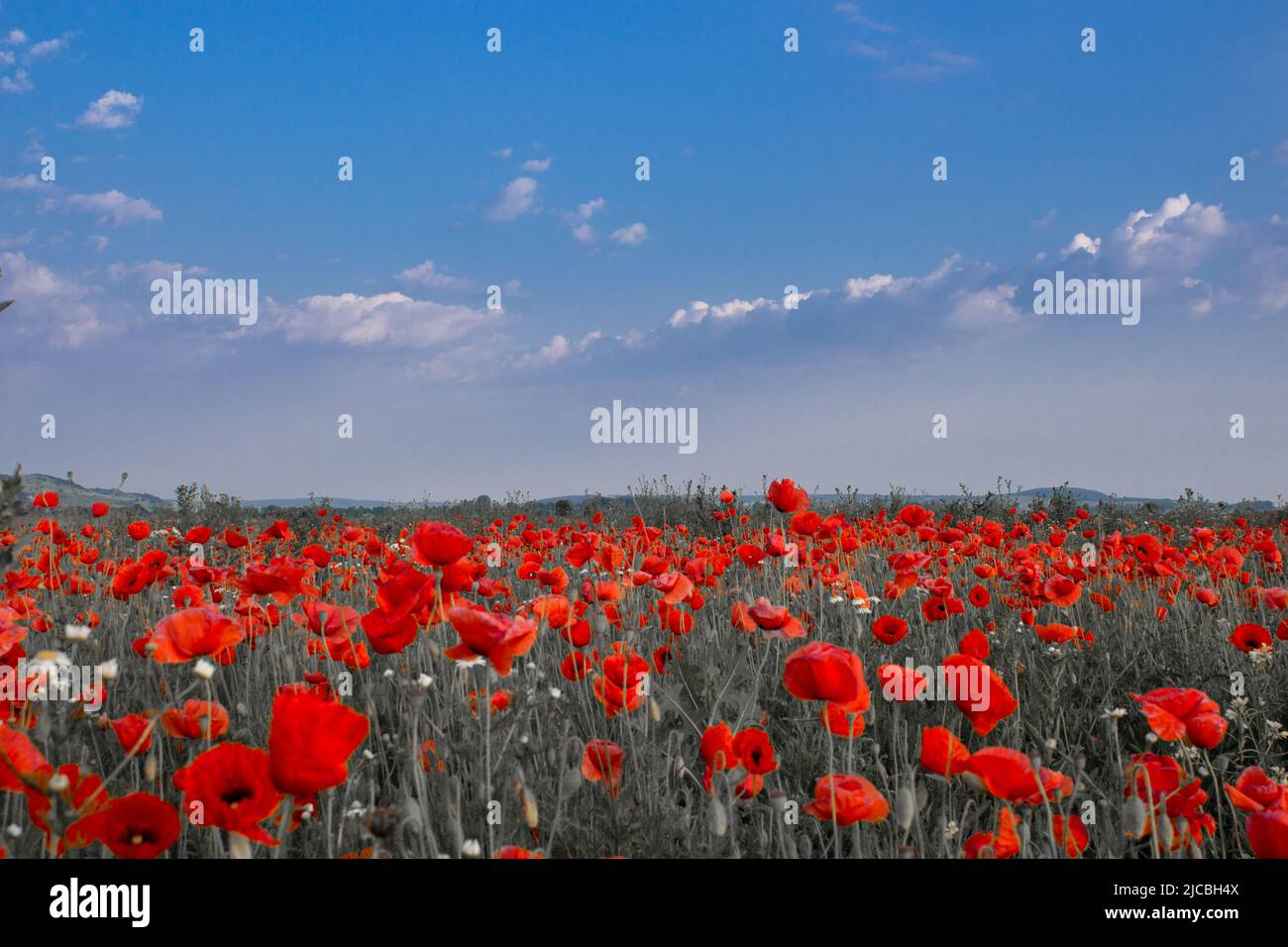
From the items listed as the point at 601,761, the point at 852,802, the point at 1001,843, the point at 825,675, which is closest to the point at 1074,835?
the point at 1001,843

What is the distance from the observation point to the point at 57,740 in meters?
1.29

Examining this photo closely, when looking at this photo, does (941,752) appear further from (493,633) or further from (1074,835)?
(493,633)

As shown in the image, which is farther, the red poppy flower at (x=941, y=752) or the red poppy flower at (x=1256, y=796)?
the red poppy flower at (x=941, y=752)

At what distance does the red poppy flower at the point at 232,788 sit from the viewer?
1.20m

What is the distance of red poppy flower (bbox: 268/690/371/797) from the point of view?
1143 millimetres

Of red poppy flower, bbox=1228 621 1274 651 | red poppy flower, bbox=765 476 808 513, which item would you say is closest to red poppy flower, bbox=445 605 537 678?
red poppy flower, bbox=765 476 808 513

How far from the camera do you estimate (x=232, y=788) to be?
1.24 metres

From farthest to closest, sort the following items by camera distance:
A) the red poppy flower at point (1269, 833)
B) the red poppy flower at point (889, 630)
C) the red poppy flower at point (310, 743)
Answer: the red poppy flower at point (889, 630), the red poppy flower at point (1269, 833), the red poppy flower at point (310, 743)

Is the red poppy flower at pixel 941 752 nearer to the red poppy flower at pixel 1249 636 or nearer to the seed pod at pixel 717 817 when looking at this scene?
the seed pod at pixel 717 817

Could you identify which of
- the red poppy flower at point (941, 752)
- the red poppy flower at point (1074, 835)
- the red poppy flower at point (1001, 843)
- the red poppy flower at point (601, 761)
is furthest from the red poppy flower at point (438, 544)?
the red poppy flower at point (1074, 835)

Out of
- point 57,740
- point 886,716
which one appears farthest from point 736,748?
point 886,716

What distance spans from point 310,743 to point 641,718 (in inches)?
56.1
